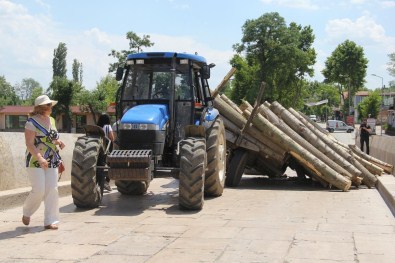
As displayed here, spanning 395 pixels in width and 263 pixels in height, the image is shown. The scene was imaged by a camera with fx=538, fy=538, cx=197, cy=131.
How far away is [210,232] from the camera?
7.16 m

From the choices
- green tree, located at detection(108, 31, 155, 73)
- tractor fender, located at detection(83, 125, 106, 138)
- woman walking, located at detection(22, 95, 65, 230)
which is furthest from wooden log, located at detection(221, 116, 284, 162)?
green tree, located at detection(108, 31, 155, 73)

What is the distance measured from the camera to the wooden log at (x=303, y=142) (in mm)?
12555

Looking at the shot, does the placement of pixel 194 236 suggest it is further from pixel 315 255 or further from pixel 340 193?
pixel 340 193

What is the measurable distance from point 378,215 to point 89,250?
198 inches

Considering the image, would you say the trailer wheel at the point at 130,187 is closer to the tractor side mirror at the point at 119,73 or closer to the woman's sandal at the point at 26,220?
the tractor side mirror at the point at 119,73

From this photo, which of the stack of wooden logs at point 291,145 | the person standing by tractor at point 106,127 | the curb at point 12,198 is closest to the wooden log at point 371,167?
the stack of wooden logs at point 291,145

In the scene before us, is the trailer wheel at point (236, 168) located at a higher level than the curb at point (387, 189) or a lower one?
higher

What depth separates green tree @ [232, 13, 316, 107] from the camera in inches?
2203

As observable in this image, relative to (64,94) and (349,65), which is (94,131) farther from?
(349,65)

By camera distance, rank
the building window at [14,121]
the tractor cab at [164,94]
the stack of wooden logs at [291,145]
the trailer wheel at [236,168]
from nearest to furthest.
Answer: the tractor cab at [164,94]
the stack of wooden logs at [291,145]
the trailer wheel at [236,168]
the building window at [14,121]

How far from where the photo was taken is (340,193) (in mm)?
11969

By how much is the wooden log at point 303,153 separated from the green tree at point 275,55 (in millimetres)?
42990

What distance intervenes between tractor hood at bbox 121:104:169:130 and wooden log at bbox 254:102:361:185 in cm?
444

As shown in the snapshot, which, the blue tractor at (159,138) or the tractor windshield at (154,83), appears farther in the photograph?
the tractor windshield at (154,83)
